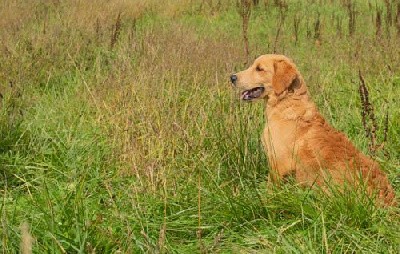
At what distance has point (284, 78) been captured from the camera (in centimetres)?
430

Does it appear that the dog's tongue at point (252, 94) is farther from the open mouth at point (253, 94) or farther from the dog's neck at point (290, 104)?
the dog's neck at point (290, 104)

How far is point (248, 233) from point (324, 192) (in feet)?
1.58

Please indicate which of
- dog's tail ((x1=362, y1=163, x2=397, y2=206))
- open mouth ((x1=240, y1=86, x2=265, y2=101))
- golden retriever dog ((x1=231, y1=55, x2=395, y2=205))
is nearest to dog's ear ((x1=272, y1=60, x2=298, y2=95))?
golden retriever dog ((x1=231, y1=55, x2=395, y2=205))

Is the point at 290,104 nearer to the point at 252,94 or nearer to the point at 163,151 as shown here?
the point at 252,94

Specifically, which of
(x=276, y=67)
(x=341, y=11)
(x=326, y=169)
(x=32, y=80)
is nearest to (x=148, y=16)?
(x=341, y=11)

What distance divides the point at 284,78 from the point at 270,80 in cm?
18

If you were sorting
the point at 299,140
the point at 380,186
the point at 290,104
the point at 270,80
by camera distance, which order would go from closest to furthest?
the point at 380,186
the point at 299,140
the point at 290,104
the point at 270,80

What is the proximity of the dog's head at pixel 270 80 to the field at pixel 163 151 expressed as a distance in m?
0.16

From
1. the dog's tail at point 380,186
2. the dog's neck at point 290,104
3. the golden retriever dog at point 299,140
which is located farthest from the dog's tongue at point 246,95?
the dog's tail at point 380,186

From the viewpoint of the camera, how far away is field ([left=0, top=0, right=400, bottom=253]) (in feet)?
9.38

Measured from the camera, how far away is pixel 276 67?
4.43 meters

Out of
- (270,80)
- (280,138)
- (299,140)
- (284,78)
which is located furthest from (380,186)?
(270,80)

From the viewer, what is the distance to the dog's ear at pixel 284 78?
4289 millimetres

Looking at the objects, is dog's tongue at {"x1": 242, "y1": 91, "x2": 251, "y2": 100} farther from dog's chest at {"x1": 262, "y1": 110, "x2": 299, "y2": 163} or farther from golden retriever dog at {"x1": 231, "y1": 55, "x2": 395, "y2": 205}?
dog's chest at {"x1": 262, "y1": 110, "x2": 299, "y2": 163}
